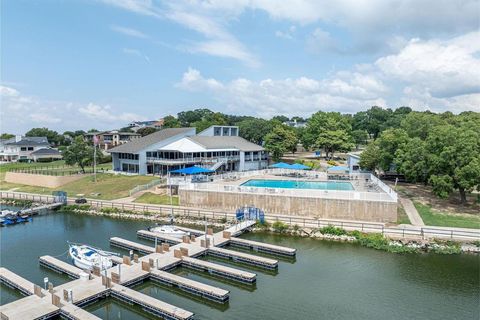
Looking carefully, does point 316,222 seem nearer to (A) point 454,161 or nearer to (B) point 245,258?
(B) point 245,258

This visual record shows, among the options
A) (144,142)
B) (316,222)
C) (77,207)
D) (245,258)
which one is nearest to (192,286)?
(245,258)

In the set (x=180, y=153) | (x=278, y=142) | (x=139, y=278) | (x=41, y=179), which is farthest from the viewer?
(x=278, y=142)

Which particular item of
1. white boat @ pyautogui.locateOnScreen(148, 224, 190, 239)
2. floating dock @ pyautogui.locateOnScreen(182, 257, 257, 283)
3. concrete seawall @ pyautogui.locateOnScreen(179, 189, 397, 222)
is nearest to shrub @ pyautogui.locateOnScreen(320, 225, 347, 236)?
concrete seawall @ pyautogui.locateOnScreen(179, 189, 397, 222)

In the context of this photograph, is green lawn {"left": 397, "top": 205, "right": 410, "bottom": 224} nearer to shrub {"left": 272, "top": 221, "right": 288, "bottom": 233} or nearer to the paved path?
the paved path

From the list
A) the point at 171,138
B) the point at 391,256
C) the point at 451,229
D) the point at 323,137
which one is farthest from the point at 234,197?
the point at 323,137

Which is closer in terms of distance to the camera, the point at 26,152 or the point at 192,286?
the point at 192,286

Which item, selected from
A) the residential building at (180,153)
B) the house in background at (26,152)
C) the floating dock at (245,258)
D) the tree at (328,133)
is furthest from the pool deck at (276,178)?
the house in background at (26,152)

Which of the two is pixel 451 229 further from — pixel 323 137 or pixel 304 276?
pixel 323 137
